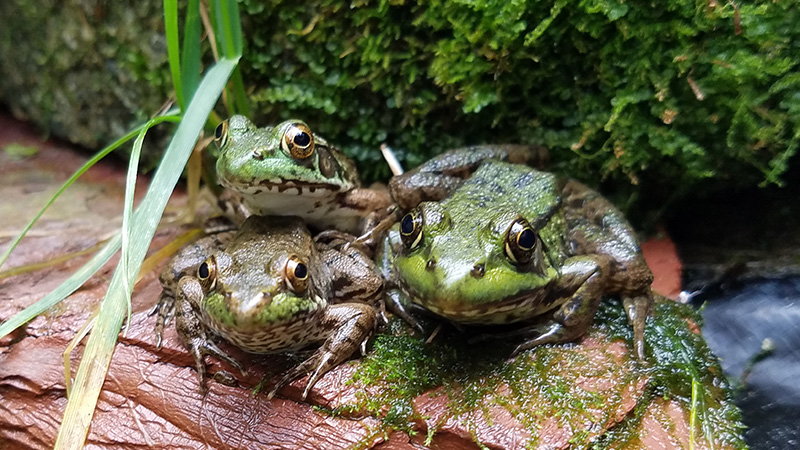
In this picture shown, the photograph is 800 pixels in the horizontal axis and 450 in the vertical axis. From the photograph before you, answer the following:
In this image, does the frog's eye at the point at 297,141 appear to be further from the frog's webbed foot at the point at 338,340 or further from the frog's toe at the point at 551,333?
the frog's toe at the point at 551,333

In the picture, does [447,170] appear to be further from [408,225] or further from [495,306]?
[495,306]

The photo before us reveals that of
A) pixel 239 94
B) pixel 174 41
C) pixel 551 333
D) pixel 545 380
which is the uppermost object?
pixel 174 41

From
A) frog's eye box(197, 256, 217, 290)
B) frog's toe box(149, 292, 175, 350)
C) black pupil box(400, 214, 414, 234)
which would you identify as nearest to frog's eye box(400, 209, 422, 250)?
black pupil box(400, 214, 414, 234)

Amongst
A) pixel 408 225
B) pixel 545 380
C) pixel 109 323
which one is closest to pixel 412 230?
pixel 408 225

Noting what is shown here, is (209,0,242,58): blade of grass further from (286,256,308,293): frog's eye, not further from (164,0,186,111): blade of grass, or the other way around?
(286,256,308,293): frog's eye

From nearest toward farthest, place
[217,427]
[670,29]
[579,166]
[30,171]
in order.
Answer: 1. [217,427]
2. [670,29]
3. [579,166]
4. [30,171]

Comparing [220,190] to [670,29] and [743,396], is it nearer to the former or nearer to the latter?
[670,29]

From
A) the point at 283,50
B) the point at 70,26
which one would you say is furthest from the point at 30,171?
the point at 283,50
